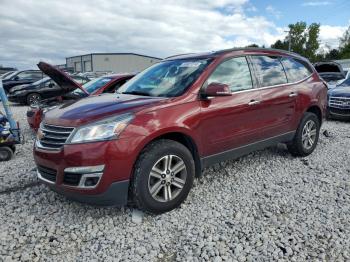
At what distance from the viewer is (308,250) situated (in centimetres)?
289

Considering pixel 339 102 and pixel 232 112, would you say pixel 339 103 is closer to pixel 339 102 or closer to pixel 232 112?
pixel 339 102

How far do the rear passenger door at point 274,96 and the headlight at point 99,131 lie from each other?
219 cm

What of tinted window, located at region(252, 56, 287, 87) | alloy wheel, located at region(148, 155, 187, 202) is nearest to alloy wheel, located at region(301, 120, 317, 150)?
tinted window, located at region(252, 56, 287, 87)

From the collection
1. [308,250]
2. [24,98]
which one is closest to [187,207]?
[308,250]

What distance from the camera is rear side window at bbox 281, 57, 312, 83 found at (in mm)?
5152

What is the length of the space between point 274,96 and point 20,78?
1756 centimetres

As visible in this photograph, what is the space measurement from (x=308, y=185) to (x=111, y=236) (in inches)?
104

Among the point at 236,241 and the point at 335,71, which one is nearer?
the point at 236,241

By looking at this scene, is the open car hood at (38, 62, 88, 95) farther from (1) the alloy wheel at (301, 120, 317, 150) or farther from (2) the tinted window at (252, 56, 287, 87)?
(1) the alloy wheel at (301, 120, 317, 150)

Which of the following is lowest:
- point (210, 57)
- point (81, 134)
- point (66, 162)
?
point (66, 162)

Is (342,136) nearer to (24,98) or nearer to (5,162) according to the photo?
(5,162)

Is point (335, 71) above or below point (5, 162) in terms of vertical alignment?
above

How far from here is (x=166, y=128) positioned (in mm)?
3416

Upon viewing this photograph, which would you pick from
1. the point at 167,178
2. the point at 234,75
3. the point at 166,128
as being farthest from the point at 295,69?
the point at 167,178
